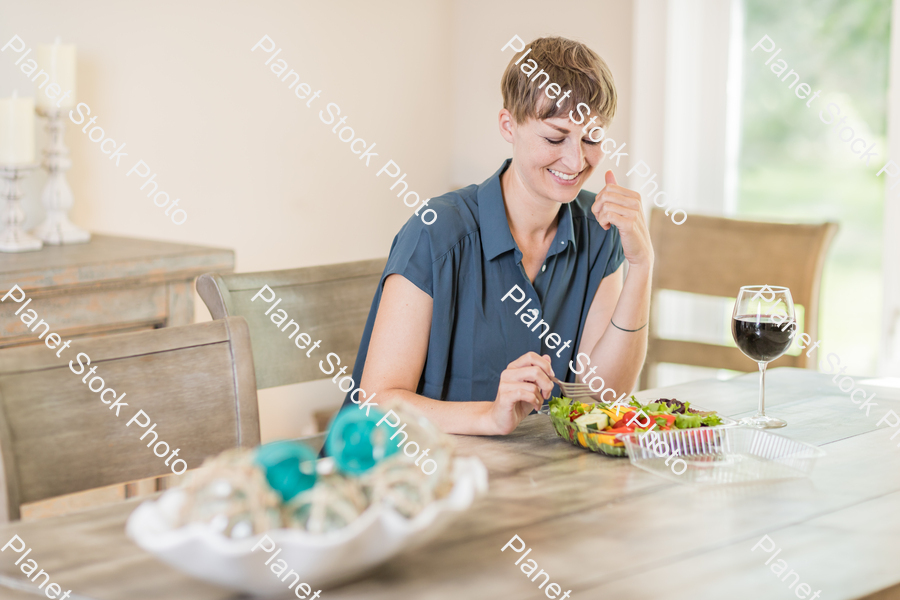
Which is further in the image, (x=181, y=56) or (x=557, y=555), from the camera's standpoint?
(x=181, y=56)

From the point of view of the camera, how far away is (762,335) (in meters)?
1.30

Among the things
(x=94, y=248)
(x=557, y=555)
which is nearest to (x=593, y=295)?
(x=557, y=555)

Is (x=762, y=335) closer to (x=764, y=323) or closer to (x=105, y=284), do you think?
(x=764, y=323)

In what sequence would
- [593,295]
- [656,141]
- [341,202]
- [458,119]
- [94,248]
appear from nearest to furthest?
[593,295], [94,248], [656,141], [341,202], [458,119]

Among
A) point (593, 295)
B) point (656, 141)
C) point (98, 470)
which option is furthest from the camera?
point (656, 141)

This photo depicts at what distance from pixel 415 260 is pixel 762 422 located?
584mm

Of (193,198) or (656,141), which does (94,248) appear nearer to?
(193,198)

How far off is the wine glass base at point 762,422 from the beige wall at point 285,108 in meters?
1.74

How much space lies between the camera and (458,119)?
354cm

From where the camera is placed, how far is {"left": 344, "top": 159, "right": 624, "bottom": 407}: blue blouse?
153cm

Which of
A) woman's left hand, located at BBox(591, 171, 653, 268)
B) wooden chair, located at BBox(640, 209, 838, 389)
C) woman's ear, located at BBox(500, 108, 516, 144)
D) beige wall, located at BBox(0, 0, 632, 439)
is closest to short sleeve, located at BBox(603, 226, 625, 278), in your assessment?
woman's left hand, located at BBox(591, 171, 653, 268)

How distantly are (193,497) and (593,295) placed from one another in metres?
1.13

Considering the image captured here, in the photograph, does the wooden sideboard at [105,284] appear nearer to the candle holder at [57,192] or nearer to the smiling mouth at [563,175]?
the candle holder at [57,192]

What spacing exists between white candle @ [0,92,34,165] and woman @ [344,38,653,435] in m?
1.07
